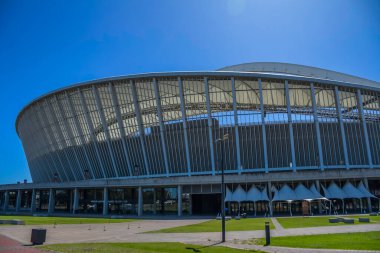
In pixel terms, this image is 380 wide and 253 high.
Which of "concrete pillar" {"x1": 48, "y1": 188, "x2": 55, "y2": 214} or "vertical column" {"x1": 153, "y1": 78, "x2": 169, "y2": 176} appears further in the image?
"concrete pillar" {"x1": 48, "y1": 188, "x2": 55, "y2": 214}

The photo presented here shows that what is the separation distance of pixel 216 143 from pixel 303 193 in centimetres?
1680

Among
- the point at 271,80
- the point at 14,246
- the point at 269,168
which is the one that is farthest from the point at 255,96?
the point at 14,246

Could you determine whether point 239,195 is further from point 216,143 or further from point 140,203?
point 140,203

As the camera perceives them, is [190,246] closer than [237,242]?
Yes

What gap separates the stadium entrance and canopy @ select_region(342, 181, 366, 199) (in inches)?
708

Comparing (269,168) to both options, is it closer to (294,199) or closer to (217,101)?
(294,199)

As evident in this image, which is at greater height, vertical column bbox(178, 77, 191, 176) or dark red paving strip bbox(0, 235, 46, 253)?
vertical column bbox(178, 77, 191, 176)

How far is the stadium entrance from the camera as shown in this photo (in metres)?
52.9

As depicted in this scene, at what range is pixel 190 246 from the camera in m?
17.3

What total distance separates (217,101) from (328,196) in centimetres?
2524

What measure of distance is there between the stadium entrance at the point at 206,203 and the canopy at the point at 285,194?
974 centimetres

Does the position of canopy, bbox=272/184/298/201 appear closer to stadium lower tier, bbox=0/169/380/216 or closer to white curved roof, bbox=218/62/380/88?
stadium lower tier, bbox=0/169/380/216

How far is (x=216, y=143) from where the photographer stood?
57531 millimetres

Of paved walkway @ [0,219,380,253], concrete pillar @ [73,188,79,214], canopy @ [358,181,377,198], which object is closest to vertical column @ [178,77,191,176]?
concrete pillar @ [73,188,79,214]
